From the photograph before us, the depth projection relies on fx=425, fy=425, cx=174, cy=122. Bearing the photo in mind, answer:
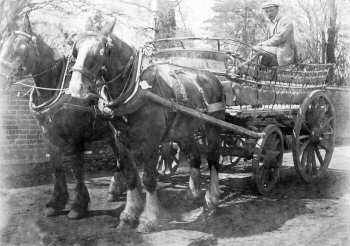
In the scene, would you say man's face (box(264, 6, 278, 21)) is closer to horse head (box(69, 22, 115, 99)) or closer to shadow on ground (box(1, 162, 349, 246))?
shadow on ground (box(1, 162, 349, 246))

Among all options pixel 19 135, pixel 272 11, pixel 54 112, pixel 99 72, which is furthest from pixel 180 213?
pixel 19 135

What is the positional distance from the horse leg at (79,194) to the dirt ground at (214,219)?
0.12m

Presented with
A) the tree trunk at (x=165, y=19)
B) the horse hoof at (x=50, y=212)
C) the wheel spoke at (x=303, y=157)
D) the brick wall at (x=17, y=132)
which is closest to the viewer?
the horse hoof at (x=50, y=212)

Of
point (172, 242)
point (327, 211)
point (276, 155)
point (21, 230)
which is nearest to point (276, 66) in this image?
point (276, 155)

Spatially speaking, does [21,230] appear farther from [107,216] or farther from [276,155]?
[276,155]

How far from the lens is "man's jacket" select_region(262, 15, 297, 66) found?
21.4 ft

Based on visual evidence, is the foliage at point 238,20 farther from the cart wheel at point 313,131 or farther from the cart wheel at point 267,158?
the cart wheel at point 267,158

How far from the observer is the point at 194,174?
6.39 meters

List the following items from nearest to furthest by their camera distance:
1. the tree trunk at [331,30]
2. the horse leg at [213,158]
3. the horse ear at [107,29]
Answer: the horse ear at [107,29]
the horse leg at [213,158]
the tree trunk at [331,30]

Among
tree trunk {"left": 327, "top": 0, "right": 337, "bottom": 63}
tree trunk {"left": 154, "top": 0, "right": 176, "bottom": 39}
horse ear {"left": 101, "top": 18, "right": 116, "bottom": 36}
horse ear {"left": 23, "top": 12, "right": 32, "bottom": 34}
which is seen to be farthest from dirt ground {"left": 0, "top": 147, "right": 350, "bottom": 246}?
tree trunk {"left": 327, "top": 0, "right": 337, "bottom": 63}

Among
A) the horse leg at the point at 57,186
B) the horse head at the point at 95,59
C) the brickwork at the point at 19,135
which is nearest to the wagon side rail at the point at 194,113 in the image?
the horse head at the point at 95,59

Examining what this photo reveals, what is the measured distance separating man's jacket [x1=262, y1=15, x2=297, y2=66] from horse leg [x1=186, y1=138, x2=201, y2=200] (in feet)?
6.07

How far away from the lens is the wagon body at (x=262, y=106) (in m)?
6.06

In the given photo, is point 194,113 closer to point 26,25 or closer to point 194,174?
point 194,174
